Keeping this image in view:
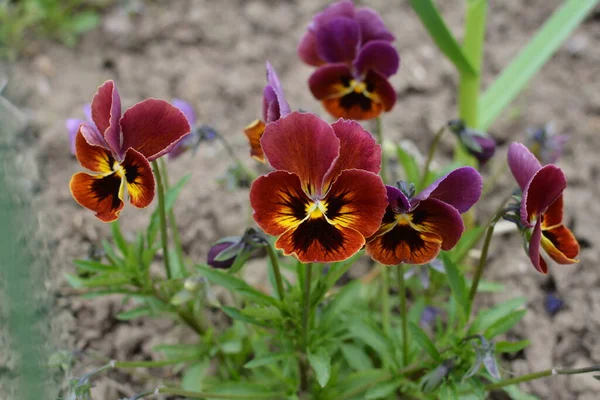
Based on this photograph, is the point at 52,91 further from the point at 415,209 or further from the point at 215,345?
the point at 415,209

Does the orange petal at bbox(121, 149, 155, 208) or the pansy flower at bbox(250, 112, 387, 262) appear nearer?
the pansy flower at bbox(250, 112, 387, 262)

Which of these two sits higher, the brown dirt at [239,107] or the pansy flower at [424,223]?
the brown dirt at [239,107]

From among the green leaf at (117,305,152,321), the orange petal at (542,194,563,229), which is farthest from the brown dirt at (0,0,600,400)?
the orange petal at (542,194,563,229)

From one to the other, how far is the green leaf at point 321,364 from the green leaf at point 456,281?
0.38 meters

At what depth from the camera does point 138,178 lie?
4.97 feet

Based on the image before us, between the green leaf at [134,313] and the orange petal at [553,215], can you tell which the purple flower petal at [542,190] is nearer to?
the orange petal at [553,215]

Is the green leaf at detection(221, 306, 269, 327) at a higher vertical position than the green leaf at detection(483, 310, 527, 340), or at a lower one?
higher

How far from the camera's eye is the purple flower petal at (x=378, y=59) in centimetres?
193

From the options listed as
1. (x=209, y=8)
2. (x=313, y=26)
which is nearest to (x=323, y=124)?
(x=313, y=26)

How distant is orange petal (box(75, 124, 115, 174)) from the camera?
5.14 ft

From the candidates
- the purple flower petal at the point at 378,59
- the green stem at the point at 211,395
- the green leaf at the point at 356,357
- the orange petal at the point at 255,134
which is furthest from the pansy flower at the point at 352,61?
the green stem at the point at 211,395

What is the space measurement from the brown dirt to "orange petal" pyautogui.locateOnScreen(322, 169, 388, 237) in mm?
1145

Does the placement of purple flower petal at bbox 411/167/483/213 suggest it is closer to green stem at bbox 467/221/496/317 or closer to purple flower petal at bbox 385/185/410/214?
purple flower petal at bbox 385/185/410/214

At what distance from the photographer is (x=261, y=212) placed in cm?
139
